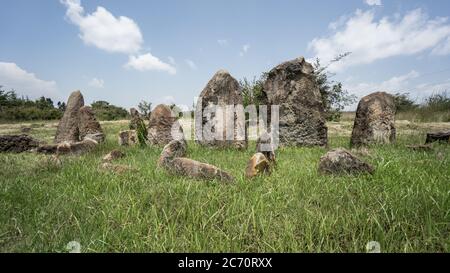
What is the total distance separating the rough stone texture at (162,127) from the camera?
1078 cm

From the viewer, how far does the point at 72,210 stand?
387 centimetres

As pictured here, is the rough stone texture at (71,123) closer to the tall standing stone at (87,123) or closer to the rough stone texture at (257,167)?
the tall standing stone at (87,123)

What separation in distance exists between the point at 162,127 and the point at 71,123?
3356 mm

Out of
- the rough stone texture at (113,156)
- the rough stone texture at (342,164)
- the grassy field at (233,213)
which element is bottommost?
the grassy field at (233,213)

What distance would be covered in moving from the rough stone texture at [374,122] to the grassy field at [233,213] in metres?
4.47

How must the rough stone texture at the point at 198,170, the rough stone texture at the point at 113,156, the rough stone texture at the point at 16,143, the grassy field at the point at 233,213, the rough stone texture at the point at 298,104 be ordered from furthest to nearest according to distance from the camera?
the rough stone texture at the point at 298,104
the rough stone texture at the point at 16,143
the rough stone texture at the point at 113,156
the rough stone texture at the point at 198,170
the grassy field at the point at 233,213

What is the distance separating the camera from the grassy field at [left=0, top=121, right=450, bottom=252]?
3.09 meters

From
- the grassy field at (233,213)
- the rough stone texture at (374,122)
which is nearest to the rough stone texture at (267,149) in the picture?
the grassy field at (233,213)

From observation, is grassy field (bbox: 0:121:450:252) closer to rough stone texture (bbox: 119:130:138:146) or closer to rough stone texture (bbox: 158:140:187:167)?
rough stone texture (bbox: 158:140:187:167)

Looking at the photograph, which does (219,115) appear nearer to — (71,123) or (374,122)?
(374,122)

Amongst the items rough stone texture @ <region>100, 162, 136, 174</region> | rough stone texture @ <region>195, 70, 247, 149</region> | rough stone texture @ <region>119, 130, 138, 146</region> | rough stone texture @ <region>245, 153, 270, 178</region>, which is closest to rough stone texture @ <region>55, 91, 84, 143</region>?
rough stone texture @ <region>119, 130, 138, 146</region>
